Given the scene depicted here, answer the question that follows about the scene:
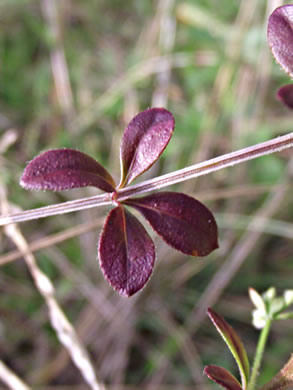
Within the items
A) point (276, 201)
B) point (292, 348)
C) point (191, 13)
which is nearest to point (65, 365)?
point (292, 348)

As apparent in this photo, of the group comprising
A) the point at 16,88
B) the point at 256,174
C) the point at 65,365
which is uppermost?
the point at 16,88

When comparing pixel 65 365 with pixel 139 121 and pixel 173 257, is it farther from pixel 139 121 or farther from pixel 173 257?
pixel 139 121

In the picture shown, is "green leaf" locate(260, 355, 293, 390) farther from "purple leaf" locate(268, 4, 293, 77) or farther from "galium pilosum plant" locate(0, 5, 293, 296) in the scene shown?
"purple leaf" locate(268, 4, 293, 77)

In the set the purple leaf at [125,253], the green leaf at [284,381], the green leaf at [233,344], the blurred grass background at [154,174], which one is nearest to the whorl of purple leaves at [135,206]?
the purple leaf at [125,253]

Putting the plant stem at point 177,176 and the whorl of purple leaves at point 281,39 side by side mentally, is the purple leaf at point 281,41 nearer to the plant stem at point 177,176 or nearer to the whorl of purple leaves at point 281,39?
the whorl of purple leaves at point 281,39

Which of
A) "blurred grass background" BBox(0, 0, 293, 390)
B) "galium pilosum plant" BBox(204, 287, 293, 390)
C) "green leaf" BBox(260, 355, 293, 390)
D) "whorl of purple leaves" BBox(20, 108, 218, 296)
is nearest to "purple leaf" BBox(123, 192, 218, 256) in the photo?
"whorl of purple leaves" BBox(20, 108, 218, 296)

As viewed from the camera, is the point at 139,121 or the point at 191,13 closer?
the point at 139,121

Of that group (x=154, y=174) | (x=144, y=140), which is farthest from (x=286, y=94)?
(x=154, y=174)
